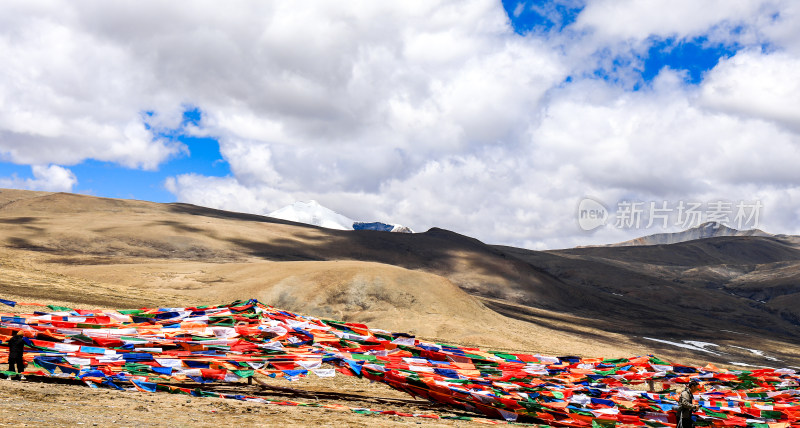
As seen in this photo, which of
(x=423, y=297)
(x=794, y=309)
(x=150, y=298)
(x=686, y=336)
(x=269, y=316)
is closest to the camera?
(x=269, y=316)

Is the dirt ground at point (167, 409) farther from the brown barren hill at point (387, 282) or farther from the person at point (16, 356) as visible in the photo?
the brown barren hill at point (387, 282)

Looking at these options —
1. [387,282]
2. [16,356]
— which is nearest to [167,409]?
[16,356]

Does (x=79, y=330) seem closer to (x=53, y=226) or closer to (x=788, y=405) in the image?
(x=788, y=405)

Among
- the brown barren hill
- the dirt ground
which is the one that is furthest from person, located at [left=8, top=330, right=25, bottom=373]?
the brown barren hill

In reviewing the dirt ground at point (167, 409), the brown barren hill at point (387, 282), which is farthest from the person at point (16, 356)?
the brown barren hill at point (387, 282)

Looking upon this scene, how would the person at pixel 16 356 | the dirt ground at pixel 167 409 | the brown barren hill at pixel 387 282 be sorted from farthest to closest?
the brown barren hill at pixel 387 282 < the person at pixel 16 356 < the dirt ground at pixel 167 409

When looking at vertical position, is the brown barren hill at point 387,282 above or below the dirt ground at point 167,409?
above

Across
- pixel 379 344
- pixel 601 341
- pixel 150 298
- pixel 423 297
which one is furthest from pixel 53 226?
pixel 379 344

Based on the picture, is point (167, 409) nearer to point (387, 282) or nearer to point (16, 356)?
point (16, 356)

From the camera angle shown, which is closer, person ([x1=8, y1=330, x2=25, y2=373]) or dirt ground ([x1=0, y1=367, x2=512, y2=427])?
dirt ground ([x1=0, y1=367, x2=512, y2=427])

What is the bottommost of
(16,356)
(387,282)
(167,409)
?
(167,409)

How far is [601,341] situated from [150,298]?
34202 mm

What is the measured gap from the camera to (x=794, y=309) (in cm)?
9831

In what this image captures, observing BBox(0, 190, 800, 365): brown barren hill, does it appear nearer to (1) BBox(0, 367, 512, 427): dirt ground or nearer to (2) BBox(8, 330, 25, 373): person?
(2) BBox(8, 330, 25, 373): person
